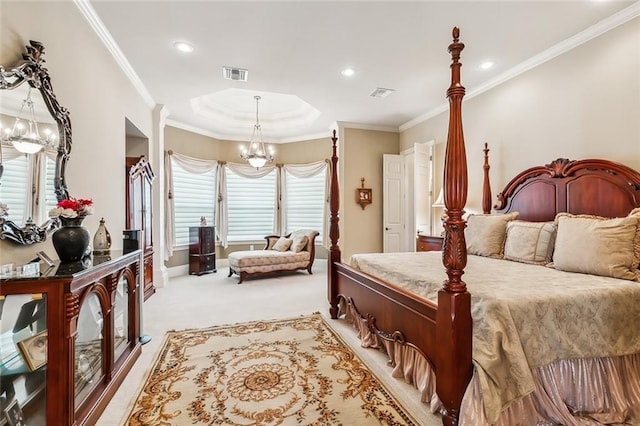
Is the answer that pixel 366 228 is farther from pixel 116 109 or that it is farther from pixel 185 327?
pixel 116 109

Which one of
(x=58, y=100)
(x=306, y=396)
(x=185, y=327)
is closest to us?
(x=306, y=396)

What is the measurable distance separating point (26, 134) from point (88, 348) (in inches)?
54.0

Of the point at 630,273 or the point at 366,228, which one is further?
the point at 366,228

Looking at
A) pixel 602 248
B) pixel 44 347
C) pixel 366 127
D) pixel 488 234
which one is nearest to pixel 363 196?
pixel 366 127

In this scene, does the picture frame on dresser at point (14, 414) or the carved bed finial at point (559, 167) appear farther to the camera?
the carved bed finial at point (559, 167)

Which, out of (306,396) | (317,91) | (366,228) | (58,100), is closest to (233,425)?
(306,396)

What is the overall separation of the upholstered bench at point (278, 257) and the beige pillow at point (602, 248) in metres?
4.14

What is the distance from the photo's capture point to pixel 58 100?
2.24 m

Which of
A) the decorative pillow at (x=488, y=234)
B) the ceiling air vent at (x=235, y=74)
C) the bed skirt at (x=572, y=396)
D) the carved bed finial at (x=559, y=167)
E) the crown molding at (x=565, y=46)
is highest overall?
the ceiling air vent at (x=235, y=74)

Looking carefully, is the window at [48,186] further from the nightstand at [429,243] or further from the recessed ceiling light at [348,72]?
the nightstand at [429,243]

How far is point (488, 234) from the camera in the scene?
10.8ft

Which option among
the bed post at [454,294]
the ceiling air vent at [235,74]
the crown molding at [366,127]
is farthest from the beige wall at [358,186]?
the bed post at [454,294]

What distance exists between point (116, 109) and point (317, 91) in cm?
257

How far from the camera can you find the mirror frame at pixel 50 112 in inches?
68.2
